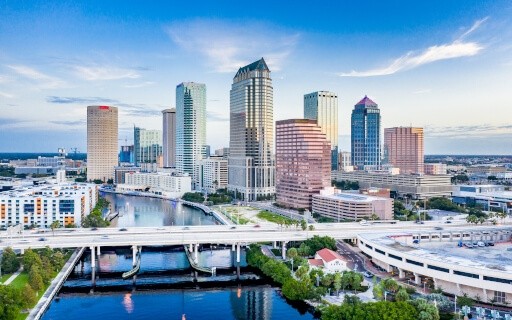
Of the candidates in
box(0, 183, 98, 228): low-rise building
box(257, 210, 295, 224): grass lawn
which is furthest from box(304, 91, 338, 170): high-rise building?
box(0, 183, 98, 228): low-rise building

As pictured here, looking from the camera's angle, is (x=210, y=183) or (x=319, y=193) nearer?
(x=319, y=193)

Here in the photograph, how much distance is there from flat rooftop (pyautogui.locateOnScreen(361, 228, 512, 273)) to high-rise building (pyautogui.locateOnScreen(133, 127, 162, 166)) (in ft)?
490

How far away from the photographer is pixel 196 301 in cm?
3409

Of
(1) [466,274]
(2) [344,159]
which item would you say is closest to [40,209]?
(1) [466,274]

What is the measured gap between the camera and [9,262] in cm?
3719

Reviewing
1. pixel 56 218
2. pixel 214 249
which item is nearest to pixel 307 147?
pixel 214 249

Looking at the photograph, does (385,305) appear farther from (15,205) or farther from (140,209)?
(140,209)

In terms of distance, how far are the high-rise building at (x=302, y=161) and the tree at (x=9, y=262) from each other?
4544 cm

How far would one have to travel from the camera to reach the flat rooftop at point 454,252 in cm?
3422

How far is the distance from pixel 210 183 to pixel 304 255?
67.7 meters

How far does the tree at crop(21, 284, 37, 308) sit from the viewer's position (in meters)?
29.5

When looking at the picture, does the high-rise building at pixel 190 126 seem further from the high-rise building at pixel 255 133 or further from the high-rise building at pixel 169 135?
the high-rise building at pixel 255 133

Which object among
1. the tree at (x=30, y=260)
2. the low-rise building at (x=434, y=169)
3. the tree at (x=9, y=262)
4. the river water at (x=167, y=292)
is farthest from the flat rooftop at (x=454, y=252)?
the low-rise building at (x=434, y=169)

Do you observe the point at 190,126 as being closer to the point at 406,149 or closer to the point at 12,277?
the point at 406,149
